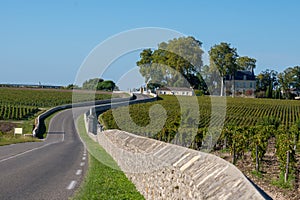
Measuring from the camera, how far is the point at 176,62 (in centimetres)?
6588

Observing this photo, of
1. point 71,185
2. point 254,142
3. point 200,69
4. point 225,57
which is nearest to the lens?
point 71,185

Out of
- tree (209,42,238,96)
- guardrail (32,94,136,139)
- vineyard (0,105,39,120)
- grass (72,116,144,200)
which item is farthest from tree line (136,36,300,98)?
→ grass (72,116,144,200)

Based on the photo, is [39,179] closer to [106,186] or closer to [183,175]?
[106,186]

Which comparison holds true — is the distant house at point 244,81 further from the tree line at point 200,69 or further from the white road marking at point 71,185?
the white road marking at point 71,185

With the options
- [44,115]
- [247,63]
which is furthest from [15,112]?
[247,63]

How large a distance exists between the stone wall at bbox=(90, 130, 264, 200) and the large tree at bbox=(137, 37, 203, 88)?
43.1 metres

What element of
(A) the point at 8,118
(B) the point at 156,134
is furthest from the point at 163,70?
(A) the point at 8,118

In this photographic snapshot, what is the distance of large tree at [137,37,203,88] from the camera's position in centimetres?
6041

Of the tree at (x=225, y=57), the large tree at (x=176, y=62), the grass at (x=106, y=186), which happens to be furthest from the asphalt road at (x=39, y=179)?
the tree at (x=225, y=57)

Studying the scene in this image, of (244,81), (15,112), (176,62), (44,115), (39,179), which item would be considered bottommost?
(44,115)

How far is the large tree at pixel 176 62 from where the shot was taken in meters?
60.4

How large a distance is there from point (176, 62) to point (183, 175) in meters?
59.1

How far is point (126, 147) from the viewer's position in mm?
15070

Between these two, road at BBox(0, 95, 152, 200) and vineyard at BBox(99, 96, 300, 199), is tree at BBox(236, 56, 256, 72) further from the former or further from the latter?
road at BBox(0, 95, 152, 200)
